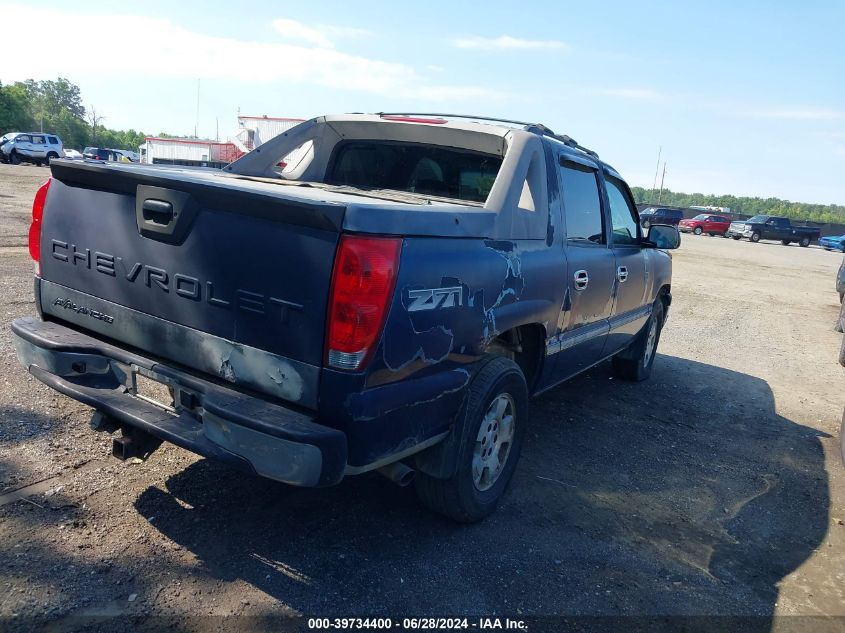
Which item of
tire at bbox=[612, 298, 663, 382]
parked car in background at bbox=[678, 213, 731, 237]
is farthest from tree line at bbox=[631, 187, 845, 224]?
tire at bbox=[612, 298, 663, 382]

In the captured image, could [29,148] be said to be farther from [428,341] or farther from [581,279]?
[428,341]

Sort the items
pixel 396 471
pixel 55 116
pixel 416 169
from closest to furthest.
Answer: pixel 396 471 < pixel 416 169 < pixel 55 116

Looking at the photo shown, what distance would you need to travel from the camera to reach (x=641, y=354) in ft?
20.6

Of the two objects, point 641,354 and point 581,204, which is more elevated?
point 581,204

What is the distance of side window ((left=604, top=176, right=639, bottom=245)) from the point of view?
5004 millimetres

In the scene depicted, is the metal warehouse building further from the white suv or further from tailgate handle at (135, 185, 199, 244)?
tailgate handle at (135, 185, 199, 244)

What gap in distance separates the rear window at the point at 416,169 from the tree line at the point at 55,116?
72.1m

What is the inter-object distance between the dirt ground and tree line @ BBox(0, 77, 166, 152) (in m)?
72.8

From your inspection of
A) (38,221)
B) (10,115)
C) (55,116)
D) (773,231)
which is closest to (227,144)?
(773,231)

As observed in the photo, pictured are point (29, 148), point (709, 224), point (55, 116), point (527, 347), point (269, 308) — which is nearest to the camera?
point (269, 308)

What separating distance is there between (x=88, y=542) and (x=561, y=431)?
10.7 ft

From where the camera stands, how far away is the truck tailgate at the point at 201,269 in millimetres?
2436

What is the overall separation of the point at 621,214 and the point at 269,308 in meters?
3.61

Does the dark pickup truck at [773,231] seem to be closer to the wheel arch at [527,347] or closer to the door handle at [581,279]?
the door handle at [581,279]
